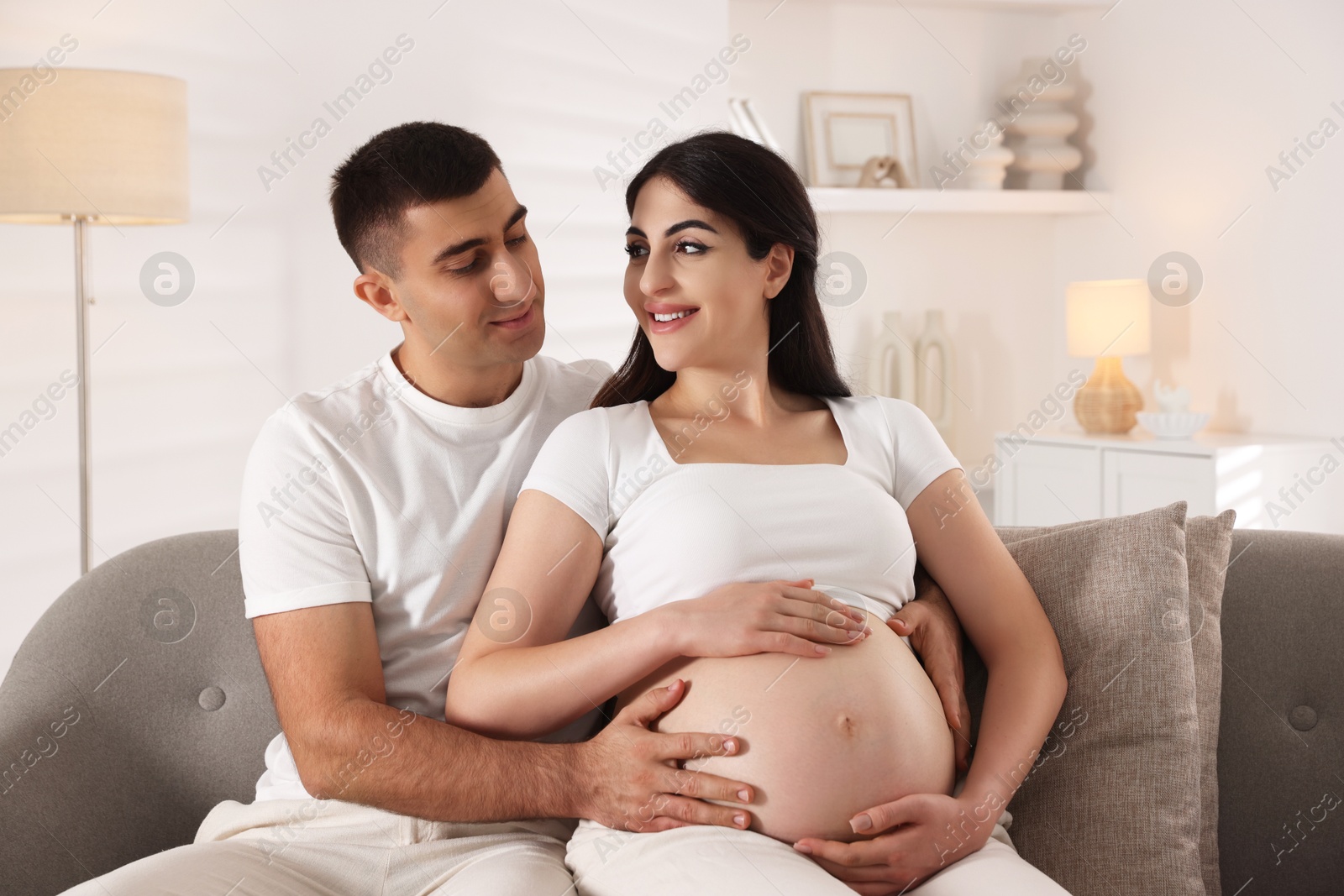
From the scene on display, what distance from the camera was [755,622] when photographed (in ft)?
4.09

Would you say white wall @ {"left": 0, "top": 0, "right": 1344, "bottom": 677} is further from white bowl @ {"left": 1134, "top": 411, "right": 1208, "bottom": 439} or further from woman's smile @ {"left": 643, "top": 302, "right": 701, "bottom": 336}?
woman's smile @ {"left": 643, "top": 302, "right": 701, "bottom": 336}

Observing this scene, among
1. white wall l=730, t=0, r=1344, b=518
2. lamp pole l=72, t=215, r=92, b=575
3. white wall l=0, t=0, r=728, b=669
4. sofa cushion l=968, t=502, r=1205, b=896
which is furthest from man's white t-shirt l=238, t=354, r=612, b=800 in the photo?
white wall l=730, t=0, r=1344, b=518

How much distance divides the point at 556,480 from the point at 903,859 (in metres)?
0.59

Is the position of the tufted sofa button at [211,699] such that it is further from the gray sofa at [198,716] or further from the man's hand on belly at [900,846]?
the man's hand on belly at [900,846]

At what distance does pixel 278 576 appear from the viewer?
4.51 ft

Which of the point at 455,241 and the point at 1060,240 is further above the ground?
the point at 1060,240

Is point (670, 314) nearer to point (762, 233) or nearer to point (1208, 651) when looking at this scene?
point (762, 233)

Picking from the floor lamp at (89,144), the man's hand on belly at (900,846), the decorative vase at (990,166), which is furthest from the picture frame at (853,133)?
the man's hand on belly at (900,846)

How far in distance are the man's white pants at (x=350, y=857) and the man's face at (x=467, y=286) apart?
61cm

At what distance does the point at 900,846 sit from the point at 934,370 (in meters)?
3.42

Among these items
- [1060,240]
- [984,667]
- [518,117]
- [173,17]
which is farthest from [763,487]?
[1060,240]

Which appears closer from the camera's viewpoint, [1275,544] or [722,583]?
[722,583]

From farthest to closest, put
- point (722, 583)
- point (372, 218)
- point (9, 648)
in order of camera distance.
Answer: point (9, 648), point (372, 218), point (722, 583)

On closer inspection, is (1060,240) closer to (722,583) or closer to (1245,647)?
(1245,647)
